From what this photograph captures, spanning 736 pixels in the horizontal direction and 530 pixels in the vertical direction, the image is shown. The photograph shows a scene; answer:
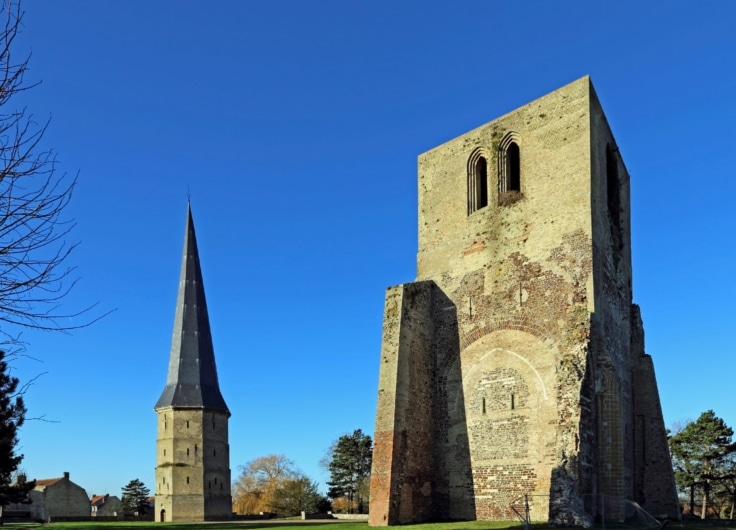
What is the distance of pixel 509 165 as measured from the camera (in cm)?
2292

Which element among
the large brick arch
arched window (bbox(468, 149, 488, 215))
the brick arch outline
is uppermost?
arched window (bbox(468, 149, 488, 215))

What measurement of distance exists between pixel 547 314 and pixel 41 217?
52.7 ft

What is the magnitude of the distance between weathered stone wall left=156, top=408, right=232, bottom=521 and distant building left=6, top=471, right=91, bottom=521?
27312 mm

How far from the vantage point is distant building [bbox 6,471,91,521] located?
6469 centimetres

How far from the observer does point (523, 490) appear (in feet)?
63.2

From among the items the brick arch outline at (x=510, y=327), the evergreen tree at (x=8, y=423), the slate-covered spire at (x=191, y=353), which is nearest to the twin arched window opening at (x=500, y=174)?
the brick arch outline at (x=510, y=327)

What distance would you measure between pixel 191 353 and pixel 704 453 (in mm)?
34175

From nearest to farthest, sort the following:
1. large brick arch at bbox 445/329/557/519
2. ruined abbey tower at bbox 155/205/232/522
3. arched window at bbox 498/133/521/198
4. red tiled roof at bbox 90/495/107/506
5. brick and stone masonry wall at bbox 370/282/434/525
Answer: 1. large brick arch at bbox 445/329/557/519
2. brick and stone masonry wall at bbox 370/282/434/525
3. arched window at bbox 498/133/521/198
4. ruined abbey tower at bbox 155/205/232/522
5. red tiled roof at bbox 90/495/107/506

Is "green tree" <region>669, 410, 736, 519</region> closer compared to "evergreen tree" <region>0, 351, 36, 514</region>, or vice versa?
"evergreen tree" <region>0, 351, 36, 514</region>

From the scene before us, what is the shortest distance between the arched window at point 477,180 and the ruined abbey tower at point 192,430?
2955 cm

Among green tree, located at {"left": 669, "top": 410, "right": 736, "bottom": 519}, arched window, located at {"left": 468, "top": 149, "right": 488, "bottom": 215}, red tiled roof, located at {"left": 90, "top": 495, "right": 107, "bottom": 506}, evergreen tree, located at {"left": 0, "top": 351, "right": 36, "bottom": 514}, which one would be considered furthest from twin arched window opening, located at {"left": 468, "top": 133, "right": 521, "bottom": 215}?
red tiled roof, located at {"left": 90, "top": 495, "right": 107, "bottom": 506}

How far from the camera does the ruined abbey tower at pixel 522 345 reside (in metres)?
18.7

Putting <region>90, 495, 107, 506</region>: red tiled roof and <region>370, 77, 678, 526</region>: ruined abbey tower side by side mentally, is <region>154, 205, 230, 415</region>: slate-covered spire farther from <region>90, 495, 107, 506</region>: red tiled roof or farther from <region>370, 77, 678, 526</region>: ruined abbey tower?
<region>90, 495, 107, 506</region>: red tiled roof

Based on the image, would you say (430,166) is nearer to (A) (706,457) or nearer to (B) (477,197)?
(B) (477,197)
